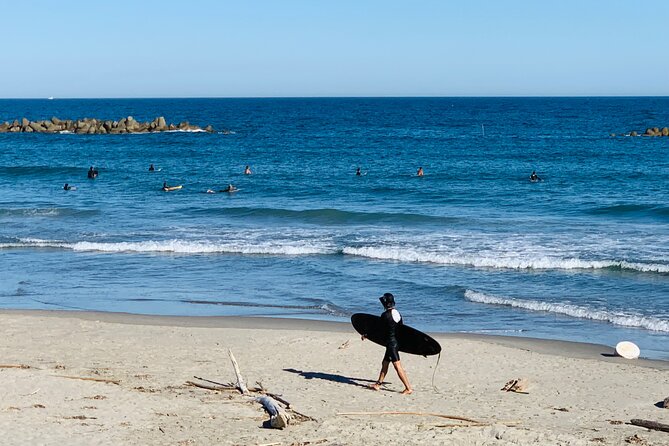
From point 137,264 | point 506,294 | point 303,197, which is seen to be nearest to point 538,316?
point 506,294

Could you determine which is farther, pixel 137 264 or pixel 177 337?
pixel 137 264

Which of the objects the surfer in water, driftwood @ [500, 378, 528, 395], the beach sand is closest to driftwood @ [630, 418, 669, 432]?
the beach sand

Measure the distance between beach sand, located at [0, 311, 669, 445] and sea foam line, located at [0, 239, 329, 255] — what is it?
8.73 meters

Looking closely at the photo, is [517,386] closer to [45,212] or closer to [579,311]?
[579,311]

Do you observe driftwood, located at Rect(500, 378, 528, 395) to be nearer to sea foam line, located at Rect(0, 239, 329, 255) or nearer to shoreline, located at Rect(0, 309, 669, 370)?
shoreline, located at Rect(0, 309, 669, 370)

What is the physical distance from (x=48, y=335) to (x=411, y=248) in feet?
42.8

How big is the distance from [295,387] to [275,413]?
2163 millimetres

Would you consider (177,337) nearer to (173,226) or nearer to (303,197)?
(173,226)

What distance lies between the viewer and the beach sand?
11.0 meters

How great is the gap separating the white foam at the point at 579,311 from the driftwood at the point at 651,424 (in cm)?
665

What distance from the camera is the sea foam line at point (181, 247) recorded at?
2736 cm

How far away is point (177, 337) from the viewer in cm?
1695

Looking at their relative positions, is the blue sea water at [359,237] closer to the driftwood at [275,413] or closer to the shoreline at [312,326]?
the shoreline at [312,326]

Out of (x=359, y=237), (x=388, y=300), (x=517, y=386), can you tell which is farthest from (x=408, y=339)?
(x=359, y=237)
